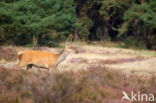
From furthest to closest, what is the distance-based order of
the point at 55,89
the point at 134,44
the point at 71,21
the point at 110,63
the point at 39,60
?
the point at 134,44
the point at 71,21
the point at 110,63
the point at 39,60
the point at 55,89

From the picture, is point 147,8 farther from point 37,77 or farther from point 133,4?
point 37,77

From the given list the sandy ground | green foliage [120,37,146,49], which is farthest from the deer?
green foliage [120,37,146,49]

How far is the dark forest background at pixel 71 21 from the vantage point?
37250mm

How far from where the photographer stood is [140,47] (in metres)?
47.7

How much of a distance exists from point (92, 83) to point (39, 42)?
33188 mm

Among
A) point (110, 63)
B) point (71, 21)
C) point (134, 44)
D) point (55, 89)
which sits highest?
point (55, 89)

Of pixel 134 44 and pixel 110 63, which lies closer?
pixel 110 63

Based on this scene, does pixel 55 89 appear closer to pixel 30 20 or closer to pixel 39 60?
pixel 39 60

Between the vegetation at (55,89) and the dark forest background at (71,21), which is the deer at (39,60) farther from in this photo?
the dark forest background at (71,21)

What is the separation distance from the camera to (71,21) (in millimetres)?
48219

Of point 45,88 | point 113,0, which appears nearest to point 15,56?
point 45,88

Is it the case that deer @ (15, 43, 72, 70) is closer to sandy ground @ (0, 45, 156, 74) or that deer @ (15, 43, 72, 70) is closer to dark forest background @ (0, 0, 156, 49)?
sandy ground @ (0, 45, 156, 74)

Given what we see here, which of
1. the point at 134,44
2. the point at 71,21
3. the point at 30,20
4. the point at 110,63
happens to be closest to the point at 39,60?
the point at 110,63

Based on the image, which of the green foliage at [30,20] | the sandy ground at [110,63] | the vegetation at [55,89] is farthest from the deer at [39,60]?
the green foliage at [30,20]
